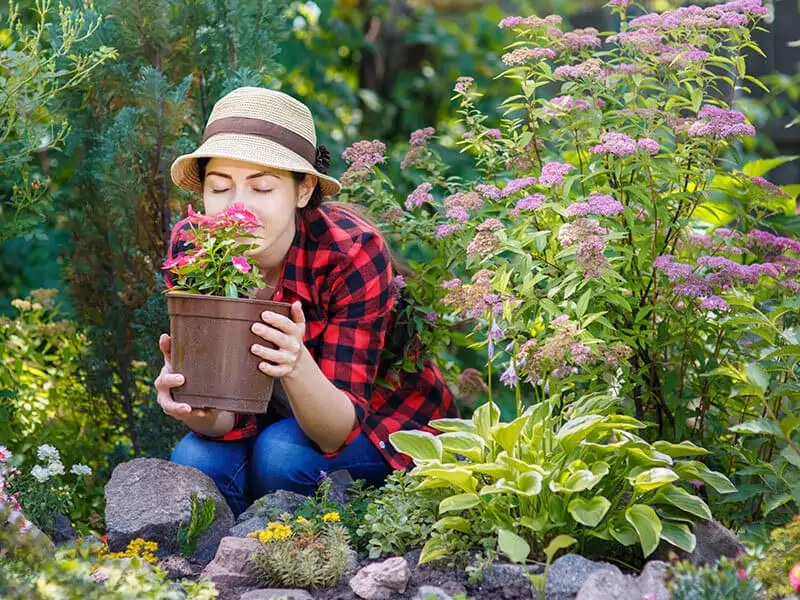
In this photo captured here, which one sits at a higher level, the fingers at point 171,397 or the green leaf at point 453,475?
the fingers at point 171,397

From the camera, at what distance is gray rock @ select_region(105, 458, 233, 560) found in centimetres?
285

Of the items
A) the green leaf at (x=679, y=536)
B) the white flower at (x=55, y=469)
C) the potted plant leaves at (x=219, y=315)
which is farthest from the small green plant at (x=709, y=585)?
the white flower at (x=55, y=469)

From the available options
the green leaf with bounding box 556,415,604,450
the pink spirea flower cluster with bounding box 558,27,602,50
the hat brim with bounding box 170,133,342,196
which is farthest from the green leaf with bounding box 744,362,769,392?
the hat brim with bounding box 170,133,342,196

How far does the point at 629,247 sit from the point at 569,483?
69 centimetres

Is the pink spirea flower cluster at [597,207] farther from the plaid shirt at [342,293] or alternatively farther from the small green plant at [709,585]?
the small green plant at [709,585]

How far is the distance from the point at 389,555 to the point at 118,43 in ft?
6.17

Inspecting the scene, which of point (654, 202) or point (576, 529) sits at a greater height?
point (654, 202)

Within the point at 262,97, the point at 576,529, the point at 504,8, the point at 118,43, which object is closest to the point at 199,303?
the point at 262,97

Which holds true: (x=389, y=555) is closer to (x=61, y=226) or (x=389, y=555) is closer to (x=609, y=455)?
→ (x=609, y=455)

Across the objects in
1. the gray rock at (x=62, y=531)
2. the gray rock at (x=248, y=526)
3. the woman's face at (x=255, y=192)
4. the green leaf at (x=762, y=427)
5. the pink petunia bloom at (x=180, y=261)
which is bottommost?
the gray rock at (x=62, y=531)

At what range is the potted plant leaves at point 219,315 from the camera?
2.57 meters

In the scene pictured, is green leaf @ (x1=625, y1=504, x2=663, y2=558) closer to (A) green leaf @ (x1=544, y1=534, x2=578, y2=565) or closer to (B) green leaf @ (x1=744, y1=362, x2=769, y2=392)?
(A) green leaf @ (x1=544, y1=534, x2=578, y2=565)

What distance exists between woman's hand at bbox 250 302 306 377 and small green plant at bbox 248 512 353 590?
0.37m

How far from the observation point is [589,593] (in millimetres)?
2186
